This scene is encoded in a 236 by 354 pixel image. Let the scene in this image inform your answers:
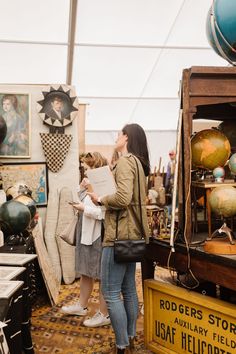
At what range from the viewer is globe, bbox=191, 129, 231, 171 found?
9.65 feet

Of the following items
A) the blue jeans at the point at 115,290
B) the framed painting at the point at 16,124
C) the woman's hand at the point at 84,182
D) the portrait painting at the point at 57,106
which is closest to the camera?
the blue jeans at the point at 115,290

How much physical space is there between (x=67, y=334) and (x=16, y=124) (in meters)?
3.11

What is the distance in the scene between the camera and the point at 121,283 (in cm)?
316

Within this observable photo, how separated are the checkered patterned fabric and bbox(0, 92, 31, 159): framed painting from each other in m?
0.24

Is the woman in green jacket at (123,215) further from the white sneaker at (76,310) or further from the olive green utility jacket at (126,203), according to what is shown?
the white sneaker at (76,310)

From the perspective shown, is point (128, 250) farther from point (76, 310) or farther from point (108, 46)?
point (108, 46)

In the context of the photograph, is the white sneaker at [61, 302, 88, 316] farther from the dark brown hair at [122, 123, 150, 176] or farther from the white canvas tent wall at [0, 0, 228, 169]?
the white canvas tent wall at [0, 0, 228, 169]

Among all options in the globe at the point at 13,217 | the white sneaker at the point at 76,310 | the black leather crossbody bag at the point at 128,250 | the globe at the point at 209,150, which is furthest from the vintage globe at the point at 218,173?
the white sneaker at the point at 76,310

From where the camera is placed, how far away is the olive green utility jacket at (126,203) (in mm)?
2965

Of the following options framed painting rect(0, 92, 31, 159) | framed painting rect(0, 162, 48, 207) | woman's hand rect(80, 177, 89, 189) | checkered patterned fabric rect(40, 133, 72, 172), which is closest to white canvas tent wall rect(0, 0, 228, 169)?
framed painting rect(0, 92, 31, 159)

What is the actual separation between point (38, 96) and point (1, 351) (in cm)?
461

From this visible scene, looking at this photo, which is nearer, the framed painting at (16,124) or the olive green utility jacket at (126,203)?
the olive green utility jacket at (126,203)

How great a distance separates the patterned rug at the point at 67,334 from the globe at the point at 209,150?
5.56 feet

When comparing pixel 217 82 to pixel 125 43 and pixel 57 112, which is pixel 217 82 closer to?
pixel 57 112
